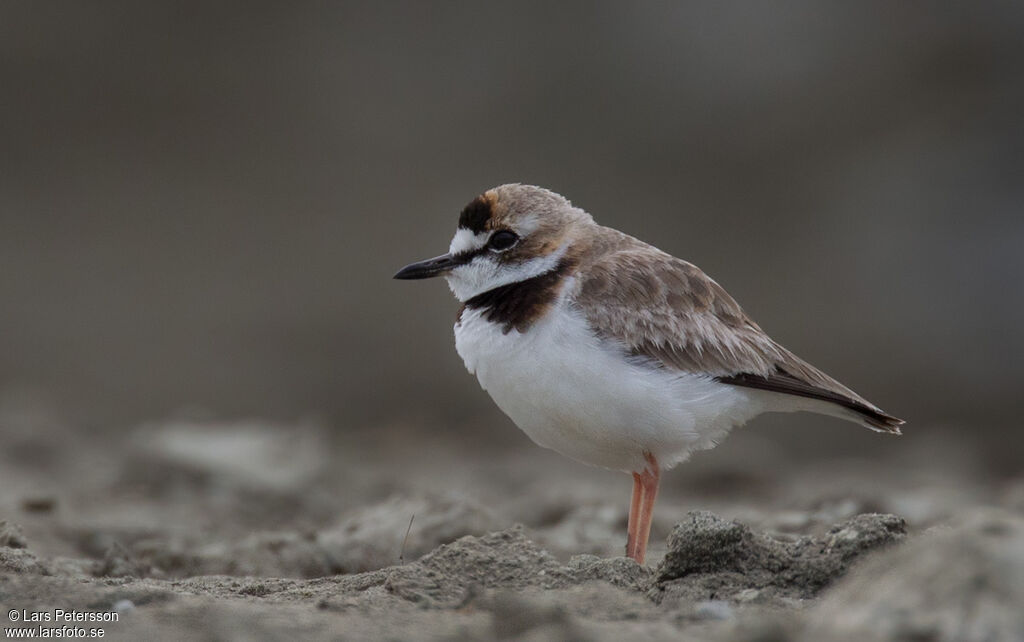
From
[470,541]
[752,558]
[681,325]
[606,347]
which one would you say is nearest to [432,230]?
[681,325]

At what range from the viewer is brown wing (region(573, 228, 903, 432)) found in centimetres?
556

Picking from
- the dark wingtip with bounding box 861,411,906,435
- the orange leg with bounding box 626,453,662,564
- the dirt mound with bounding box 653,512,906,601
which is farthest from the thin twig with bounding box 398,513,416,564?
the dark wingtip with bounding box 861,411,906,435

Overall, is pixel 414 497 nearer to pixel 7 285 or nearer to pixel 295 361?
pixel 295 361

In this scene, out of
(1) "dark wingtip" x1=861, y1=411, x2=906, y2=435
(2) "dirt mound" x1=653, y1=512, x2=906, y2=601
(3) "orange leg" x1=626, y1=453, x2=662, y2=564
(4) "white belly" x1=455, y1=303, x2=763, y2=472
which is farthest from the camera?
(1) "dark wingtip" x1=861, y1=411, x2=906, y2=435

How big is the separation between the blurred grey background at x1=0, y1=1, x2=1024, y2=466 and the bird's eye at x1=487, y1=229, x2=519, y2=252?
28.4 feet

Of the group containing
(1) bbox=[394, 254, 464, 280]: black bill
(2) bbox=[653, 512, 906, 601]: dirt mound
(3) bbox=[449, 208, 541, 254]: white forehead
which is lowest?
(2) bbox=[653, 512, 906, 601]: dirt mound

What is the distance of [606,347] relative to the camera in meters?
5.43

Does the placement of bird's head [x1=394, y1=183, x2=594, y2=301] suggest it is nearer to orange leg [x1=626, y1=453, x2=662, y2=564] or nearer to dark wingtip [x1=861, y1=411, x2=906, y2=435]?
orange leg [x1=626, y1=453, x2=662, y2=564]

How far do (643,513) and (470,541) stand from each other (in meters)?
1.01

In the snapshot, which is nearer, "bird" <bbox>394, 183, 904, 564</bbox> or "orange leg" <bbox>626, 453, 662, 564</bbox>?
"bird" <bbox>394, 183, 904, 564</bbox>

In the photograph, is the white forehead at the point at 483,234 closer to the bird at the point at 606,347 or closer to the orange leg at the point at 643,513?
the bird at the point at 606,347

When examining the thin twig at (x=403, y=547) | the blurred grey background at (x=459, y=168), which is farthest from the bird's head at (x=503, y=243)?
the blurred grey background at (x=459, y=168)

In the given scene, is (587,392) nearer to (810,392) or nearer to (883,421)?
(810,392)

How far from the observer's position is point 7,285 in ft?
56.5
